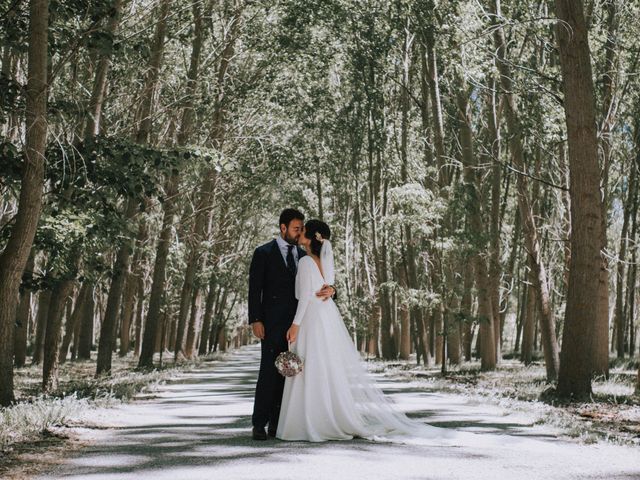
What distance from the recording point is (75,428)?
28.4 ft

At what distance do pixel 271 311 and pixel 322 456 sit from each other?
1.92 m

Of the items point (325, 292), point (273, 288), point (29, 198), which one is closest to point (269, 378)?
point (273, 288)

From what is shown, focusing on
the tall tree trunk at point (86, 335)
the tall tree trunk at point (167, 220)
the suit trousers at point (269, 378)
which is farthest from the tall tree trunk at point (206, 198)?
the suit trousers at point (269, 378)

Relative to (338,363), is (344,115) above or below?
above

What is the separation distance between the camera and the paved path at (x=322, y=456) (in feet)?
19.7

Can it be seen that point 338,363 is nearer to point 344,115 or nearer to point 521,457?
point 521,457

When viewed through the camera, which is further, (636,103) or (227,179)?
(227,179)

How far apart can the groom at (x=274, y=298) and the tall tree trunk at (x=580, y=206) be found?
604cm

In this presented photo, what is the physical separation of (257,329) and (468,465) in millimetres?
2672

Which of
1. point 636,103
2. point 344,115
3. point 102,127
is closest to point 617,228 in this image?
point 344,115

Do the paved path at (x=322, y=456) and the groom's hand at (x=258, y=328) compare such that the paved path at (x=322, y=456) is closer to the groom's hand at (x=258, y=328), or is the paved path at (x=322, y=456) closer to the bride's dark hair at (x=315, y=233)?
the groom's hand at (x=258, y=328)

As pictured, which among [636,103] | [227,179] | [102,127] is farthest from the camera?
[227,179]

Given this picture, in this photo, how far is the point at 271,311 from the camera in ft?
27.2

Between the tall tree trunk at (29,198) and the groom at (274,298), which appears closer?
the groom at (274,298)
